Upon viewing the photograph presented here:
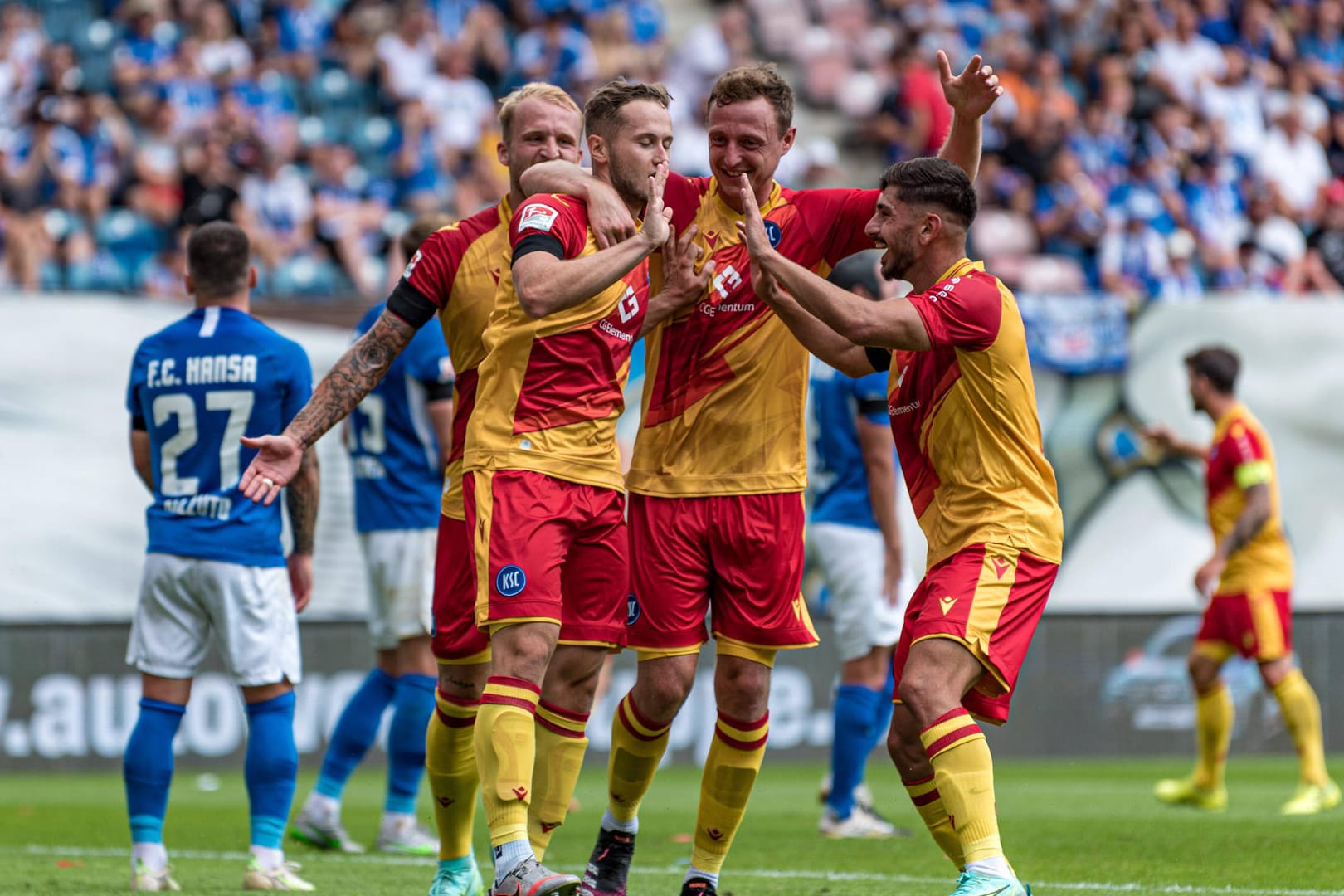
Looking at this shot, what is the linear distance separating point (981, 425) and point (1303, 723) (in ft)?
18.7

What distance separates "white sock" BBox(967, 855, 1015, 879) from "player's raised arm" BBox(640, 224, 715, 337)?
199cm

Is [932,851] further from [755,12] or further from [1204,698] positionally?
[755,12]

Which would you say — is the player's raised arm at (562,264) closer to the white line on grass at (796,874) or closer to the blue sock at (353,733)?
the white line on grass at (796,874)

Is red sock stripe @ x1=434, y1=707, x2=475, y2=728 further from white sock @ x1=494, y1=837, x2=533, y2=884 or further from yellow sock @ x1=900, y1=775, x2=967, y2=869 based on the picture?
yellow sock @ x1=900, y1=775, x2=967, y2=869

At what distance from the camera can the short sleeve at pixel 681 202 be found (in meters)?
6.05

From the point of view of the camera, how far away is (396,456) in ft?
27.4

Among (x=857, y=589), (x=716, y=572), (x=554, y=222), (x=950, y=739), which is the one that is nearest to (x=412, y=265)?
(x=554, y=222)

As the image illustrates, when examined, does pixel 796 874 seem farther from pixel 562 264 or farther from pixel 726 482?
pixel 562 264

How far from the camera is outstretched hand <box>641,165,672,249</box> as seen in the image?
5285 millimetres

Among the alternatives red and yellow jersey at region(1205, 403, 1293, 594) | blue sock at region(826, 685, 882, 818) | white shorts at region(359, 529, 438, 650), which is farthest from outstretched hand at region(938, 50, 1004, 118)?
red and yellow jersey at region(1205, 403, 1293, 594)

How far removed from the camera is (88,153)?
1452cm

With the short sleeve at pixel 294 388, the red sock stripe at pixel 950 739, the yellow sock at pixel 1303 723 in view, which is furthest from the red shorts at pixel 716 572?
the yellow sock at pixel 1303 723

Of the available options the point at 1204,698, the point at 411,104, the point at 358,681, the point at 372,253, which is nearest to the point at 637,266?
the point at 1204,698

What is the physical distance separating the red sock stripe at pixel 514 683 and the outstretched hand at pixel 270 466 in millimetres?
928
